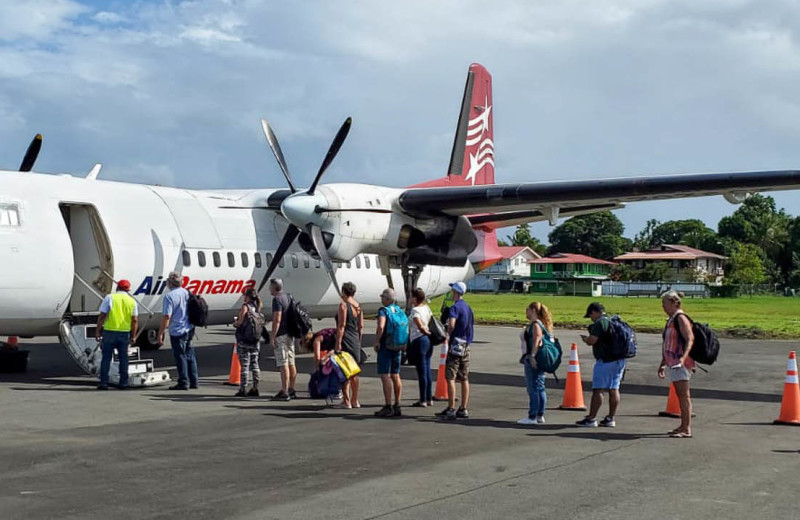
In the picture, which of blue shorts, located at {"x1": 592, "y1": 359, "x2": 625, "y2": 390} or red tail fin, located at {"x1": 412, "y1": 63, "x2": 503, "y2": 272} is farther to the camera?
red tail fin, located at {"x1": 412, "y1": 63, "x2": 503, "y2": 272}

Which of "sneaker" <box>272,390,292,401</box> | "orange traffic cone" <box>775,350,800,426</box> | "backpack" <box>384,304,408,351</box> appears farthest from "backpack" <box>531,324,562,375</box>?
"sneaker" <box>272,390,292,401</box>

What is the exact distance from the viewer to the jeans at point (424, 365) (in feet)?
38.5

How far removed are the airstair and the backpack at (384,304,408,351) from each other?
4932 millimetres

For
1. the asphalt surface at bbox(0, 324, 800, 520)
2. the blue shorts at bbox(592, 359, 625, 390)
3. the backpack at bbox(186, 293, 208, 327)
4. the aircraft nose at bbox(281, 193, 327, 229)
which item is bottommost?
the asphalt surface at bbox(0, 324, 800, 520)

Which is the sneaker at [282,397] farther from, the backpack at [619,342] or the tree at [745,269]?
the tree at [745,269]

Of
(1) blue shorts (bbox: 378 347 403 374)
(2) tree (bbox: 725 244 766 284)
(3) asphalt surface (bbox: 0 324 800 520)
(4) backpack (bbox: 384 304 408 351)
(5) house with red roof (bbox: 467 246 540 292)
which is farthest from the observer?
(5) house with red roof (bbox: 467 246 540 292)

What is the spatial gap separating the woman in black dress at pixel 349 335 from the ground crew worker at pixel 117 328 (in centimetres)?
380

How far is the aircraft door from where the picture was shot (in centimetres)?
1521

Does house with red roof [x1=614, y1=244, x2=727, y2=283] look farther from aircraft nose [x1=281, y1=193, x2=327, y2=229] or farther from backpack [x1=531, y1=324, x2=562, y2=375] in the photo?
backpack [x1=531, y1=324, x2=562, y2=375]

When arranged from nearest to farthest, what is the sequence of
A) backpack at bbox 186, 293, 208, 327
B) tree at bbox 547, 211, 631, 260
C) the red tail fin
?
backpack at bbox 186, 293, 208, 327, the red tail fin, tree at bbox 547, 211, 631, 260

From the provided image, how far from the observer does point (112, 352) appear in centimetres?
1388

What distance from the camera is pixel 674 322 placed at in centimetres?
982

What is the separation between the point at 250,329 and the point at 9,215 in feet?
14.4

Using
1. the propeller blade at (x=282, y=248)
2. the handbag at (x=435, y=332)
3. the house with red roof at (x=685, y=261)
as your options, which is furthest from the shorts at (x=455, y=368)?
the house with red roof at (x=685, y=261)
